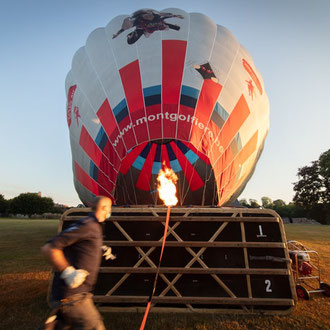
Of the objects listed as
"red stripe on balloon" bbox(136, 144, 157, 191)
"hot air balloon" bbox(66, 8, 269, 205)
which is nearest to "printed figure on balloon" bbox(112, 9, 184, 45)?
"hot air balloon" bbox(66, 8, 269, 205)

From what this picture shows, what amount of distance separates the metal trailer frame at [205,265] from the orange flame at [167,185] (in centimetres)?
305

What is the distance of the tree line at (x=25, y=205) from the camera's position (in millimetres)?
67312

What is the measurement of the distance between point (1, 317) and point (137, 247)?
2150 millimetres

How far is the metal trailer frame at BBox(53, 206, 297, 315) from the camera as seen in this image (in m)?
3.51

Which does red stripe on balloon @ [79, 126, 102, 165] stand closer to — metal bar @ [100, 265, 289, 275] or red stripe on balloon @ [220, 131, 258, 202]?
red stripe on balloon @ [220, 131, 258, 202]

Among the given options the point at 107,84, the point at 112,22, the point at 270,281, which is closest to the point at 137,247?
the point at 270,281

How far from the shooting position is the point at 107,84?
7441 mm

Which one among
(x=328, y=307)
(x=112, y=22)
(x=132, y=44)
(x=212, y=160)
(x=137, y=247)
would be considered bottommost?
(x=328, y=307)

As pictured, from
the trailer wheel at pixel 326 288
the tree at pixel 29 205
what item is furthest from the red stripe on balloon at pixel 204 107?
the tree at pixel 29 205

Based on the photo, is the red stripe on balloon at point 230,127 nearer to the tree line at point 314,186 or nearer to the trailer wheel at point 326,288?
the trailer wheel at point 326,288

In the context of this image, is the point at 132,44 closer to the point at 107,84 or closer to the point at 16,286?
Answer: the point at 107,84

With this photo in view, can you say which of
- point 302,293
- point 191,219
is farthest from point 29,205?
point 302,293

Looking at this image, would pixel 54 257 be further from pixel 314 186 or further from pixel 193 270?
pixel 314 186

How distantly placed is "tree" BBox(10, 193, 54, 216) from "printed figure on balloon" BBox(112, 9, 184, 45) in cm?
7288
